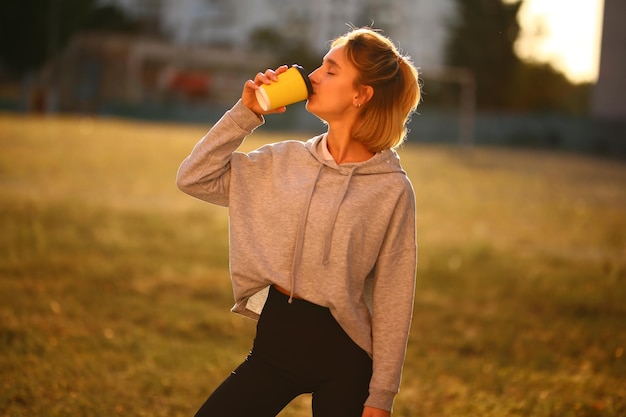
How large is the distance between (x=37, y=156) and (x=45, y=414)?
1430 centimetres

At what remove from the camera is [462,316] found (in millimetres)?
6828

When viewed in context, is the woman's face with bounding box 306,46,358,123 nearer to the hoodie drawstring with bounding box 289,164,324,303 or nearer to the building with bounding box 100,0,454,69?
the hoodie drawstring with bounding box 289,164,324,303

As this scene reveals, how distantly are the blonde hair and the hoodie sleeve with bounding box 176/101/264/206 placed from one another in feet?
1.09

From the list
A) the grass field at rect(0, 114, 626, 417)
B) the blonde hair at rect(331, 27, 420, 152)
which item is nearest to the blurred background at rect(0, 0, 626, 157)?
the grass field at rect(0, 114, 626, 417)

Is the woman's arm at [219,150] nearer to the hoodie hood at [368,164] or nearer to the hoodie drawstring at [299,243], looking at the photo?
the hoodie hood at [368,164]

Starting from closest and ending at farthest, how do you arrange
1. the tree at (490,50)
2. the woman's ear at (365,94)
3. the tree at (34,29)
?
the woman's ear at (365,94), the tree at (490,50), the tree at (34,29)

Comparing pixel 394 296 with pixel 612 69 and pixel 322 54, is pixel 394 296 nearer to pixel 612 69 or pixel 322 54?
pixel 612 69

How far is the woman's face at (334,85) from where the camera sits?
2.65 meters

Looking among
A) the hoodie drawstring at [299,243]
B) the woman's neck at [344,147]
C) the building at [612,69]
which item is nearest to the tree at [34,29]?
the building at [612,69]

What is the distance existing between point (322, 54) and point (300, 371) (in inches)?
1795

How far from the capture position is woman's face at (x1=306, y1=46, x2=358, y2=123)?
2648mm

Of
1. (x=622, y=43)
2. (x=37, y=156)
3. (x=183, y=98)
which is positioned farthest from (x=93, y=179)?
(x=183, y=98)

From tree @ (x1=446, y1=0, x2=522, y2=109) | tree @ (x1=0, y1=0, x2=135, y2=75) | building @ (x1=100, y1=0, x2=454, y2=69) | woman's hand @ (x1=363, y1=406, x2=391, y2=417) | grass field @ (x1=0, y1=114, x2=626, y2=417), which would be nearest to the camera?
woman's hand @ (x1=363, y1=406, x2=391, y2=417)

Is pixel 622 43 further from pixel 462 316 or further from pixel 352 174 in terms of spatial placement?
pixel 352 174
